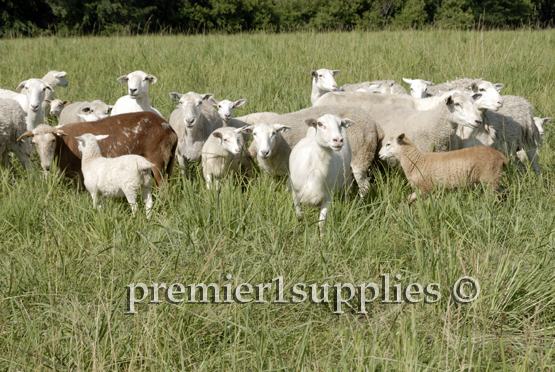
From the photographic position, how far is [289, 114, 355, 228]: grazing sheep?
392cm

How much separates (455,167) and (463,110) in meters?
0.85

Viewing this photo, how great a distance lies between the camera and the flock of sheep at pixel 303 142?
4152mm

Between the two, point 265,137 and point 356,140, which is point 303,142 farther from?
point 356,140

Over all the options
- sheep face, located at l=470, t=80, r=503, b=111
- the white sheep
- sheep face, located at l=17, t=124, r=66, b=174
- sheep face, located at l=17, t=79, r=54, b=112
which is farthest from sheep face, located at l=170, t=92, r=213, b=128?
sheep face, located at l=470, t=80, r=503, b=111

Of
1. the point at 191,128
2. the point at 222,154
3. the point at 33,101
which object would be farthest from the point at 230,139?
the point at 33,101

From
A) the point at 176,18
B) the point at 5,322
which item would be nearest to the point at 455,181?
the point at 5,322

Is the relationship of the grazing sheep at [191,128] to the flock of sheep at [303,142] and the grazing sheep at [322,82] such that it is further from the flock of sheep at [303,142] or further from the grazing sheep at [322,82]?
the grazing sheep at [322,82]

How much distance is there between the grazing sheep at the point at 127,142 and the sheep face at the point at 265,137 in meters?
0.97

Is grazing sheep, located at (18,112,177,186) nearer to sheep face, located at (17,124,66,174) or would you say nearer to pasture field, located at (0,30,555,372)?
sheep face, located at (17,124,66,174)

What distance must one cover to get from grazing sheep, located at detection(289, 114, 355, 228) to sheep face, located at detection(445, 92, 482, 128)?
1.28 metres

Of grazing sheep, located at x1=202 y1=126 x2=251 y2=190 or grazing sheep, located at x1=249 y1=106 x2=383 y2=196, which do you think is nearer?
grazing sheep, located at x1=202 y1=126 x2=251 y2=190

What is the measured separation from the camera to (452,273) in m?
2.67

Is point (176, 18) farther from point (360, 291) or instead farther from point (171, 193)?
point (360, 291)

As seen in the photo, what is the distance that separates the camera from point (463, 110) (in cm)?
484
